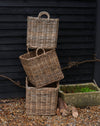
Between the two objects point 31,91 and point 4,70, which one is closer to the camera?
point 31,91

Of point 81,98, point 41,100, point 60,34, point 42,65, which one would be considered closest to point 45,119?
point 41,100

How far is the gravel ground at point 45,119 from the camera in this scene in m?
3.55

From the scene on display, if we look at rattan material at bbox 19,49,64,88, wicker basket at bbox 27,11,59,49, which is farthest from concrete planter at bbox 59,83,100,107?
wicker basket at bbox 27,11,59,49

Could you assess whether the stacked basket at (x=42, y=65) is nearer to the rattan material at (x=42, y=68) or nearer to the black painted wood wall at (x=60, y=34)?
the rattan material at (x=42, y=68)

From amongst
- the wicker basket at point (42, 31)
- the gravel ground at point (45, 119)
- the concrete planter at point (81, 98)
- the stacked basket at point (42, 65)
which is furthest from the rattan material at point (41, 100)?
the wicker basket at point (42, 31)

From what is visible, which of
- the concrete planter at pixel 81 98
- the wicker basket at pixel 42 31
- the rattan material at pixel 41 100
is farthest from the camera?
the concrete planter at pixel 81 98

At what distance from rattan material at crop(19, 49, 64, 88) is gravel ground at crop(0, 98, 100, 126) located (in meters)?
0.60

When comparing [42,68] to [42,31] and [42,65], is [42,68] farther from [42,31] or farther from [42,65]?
[42,31]

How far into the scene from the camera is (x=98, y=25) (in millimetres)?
4230

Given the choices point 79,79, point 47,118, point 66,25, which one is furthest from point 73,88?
point 66,25

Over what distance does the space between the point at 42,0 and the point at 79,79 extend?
1738mm

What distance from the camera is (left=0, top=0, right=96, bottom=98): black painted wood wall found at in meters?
3.97

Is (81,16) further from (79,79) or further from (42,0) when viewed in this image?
(79,79)

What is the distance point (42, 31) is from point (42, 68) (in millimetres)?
591
